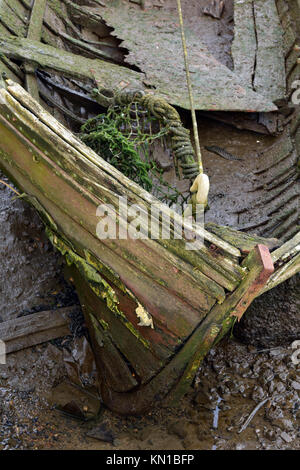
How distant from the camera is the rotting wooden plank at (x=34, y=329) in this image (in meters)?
3.23

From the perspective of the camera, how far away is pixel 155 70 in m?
4.76

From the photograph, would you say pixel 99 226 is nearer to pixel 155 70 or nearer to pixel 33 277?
pixel 33 277

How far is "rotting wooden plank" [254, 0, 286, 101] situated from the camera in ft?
15.7

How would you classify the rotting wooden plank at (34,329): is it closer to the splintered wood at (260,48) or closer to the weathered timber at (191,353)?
the weathered timber at (191,353)

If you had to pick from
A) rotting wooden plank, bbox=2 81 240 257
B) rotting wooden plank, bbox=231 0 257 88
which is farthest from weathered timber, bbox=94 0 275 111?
rotting wooden plank, bbox=2 81 240 257

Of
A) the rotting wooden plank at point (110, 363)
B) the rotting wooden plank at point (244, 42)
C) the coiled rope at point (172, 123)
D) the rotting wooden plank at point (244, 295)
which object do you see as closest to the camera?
the rotting wooden plank at point (244, 295)

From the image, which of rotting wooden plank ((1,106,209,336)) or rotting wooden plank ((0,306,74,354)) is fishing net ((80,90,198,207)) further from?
rotting wooden plank ((0,306,74,354))

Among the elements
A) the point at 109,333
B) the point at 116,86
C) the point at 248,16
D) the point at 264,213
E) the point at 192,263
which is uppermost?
the point at 248,16

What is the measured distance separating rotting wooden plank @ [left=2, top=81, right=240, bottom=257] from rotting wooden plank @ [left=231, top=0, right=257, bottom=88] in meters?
2.58

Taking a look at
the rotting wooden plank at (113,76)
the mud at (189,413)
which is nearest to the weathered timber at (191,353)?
the mud at (189,413)

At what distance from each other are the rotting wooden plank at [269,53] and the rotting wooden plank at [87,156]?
259cm

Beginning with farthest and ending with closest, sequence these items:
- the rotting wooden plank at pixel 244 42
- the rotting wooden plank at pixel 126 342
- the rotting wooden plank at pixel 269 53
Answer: the rotting wooden plank at pixel 244 42 → the rotting wooden plank at pixel 269 53 → the rotting wooden plank at pixel 126 342

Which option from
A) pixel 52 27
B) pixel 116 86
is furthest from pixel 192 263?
pixel 52 27

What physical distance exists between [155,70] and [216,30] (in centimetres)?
158
